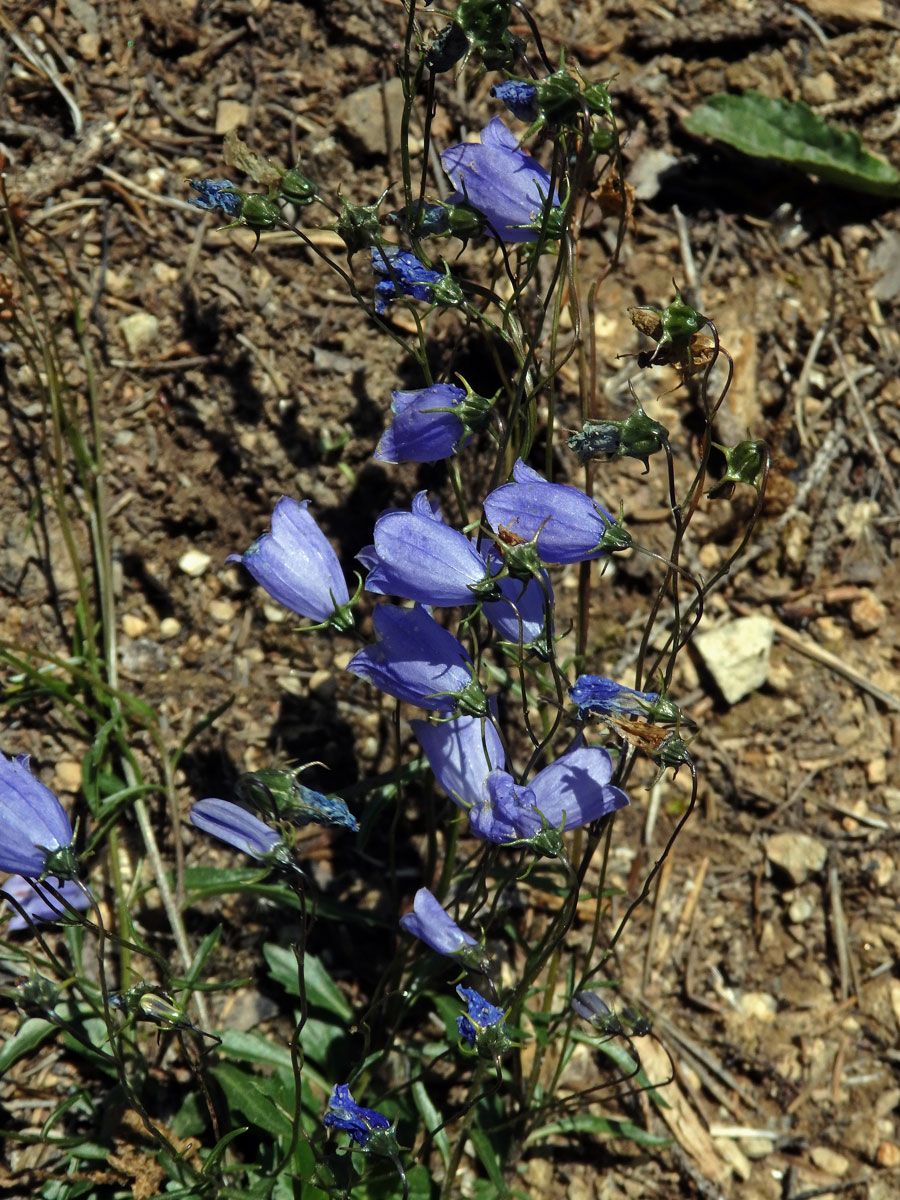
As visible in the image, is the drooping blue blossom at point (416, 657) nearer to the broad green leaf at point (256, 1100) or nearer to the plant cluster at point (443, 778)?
the plant cluster at point (443, 778)

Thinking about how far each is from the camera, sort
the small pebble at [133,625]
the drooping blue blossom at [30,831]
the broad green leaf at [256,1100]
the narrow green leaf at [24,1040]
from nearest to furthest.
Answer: the drooping blue blossom at [30,831] < the broad green leaf at [256,1100] < the narrow green leaf at [24,1040] < the small pebble at [133,625]

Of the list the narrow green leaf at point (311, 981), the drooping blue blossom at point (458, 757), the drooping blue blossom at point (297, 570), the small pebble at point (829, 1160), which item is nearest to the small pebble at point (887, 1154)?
the small pebble at point (829, 1160)

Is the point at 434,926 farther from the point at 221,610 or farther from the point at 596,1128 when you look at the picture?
the point at 221,610

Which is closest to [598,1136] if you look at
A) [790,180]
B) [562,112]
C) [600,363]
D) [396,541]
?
[396,541]

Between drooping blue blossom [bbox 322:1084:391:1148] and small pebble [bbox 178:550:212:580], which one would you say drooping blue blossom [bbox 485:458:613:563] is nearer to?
drooping blue blossom [bbox 322:1084:391:1148]

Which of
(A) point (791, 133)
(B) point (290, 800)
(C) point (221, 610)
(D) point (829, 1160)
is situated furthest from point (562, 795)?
(A) point (791, 133)
